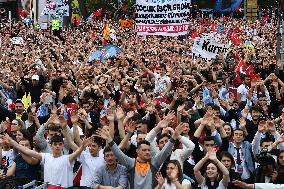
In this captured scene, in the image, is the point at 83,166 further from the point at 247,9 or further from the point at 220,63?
the point at 247,9

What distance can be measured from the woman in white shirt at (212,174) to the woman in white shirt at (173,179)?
12.9 inches

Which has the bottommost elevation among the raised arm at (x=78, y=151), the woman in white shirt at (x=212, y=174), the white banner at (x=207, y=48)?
the woman in white shirt at (x=212, y=174)

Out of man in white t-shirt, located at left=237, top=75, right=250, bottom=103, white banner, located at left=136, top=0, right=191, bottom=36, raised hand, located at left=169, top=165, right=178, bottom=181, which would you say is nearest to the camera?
raised hand, located at left=169, top=165, right=178, bottom=181

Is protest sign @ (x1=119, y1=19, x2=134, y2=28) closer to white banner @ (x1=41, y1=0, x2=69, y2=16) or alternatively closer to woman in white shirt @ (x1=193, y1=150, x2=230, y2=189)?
white banner @ (x1=41, y1=0, x2=69, y2=16)

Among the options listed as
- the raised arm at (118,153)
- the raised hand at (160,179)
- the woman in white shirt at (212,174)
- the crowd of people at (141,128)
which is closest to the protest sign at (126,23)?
the crowd of people at (141,128)

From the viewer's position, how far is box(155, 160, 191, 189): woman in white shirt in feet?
27.6

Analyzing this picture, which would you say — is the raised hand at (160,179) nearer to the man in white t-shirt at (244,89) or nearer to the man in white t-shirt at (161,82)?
the man in white t-shirt at (244,89)

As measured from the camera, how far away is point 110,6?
201 ft

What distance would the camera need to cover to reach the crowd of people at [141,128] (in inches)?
354

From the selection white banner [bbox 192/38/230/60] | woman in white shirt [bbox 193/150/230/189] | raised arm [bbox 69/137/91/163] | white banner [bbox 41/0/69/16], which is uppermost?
white banner [bbox 41/0/69/16]

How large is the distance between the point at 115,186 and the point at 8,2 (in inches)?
2323

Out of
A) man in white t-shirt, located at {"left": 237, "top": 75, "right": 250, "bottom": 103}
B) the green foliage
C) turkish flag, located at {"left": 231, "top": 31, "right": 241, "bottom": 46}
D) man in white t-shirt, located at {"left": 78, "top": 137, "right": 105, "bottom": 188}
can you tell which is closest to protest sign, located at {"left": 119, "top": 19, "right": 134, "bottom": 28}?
turkish flag, located at {"left": 231, "top": 31, "right": 241, "bottom": 46}

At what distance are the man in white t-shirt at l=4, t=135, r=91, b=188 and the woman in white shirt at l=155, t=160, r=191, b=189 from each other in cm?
110

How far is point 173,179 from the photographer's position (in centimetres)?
839
